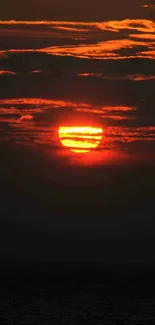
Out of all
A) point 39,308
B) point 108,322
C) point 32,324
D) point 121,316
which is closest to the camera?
point 32,324

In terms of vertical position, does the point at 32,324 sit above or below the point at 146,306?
below

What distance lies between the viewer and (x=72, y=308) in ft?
621

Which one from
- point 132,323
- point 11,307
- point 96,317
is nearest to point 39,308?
point 11,307

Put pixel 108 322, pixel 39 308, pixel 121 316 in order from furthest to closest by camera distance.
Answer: pixel 39 308, pixel 121 316, pixel 108 322

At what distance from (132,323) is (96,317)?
45.2 feet

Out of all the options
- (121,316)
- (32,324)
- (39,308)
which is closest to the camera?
(32,324)

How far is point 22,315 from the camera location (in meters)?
166

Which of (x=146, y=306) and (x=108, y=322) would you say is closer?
(x=108, y=322)

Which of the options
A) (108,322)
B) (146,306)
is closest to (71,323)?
(108,322)

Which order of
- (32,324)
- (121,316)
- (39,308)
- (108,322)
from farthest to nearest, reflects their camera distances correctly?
(39,308)
(121,316)
(108,322)
(32,324)

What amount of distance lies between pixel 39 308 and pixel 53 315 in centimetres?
1495

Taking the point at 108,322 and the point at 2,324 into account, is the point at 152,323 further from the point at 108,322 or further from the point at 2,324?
the point at 2,324

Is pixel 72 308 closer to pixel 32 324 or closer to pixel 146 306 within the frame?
pixel 146 306

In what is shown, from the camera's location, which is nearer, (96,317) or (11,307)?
(96,317)
